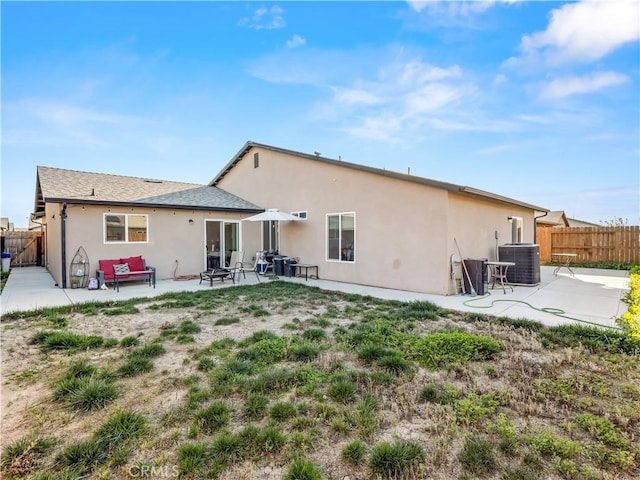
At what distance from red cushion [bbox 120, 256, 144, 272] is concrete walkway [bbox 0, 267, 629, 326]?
19.2 inches

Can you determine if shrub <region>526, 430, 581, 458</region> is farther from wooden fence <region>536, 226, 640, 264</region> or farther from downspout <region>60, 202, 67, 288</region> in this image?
wooden fence <region>536, 226, 640, 264</region>

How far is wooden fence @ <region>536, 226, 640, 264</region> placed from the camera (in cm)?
1480

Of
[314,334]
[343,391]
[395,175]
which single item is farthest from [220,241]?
[343,391]

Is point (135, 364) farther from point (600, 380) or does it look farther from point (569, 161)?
point (569, 161)

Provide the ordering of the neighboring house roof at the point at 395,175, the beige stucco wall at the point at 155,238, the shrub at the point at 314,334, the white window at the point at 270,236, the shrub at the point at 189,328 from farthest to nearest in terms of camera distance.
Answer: the white window at the point at 270,236
the beige stucco wall at the point at 155,238
the neighboring house roof at the point at 395,175
the shrub at the point at 189,328
the shrub at the point at 314,334

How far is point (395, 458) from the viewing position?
232 centimetres

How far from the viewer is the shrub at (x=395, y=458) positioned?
2250 millimetres

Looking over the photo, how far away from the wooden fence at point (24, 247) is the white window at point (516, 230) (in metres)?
22.5

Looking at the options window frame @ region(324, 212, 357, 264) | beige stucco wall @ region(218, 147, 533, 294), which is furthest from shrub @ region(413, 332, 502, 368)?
window frame @ region(324, 212, 357, 264)

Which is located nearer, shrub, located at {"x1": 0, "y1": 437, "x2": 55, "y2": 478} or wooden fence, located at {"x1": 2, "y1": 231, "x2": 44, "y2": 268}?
shrub, located at {"x1": 0, "y1": 437, "x2": 55, "y2": 478}

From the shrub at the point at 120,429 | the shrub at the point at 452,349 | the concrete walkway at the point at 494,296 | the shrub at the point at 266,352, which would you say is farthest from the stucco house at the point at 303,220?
the shrub at the point at 120,429

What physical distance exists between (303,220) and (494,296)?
21.5ft

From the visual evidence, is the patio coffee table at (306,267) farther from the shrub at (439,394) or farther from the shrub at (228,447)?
the shrub at (228,447)

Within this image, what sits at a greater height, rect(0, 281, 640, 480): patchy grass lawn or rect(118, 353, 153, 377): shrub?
rect(118, 353, 153, 377): shrub
